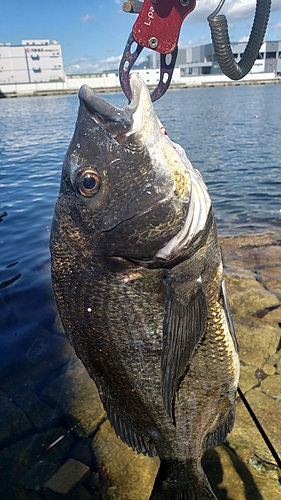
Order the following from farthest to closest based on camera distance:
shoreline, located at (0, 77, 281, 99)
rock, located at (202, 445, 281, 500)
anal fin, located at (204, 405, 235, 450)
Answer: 1. shoreline, located at (0, 77, 281, 99)
2. rock, located at (202, 445, 281, 500)
3. anal fin, located at (204, 405, 235, 450)

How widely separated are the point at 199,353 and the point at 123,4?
221 centimetres

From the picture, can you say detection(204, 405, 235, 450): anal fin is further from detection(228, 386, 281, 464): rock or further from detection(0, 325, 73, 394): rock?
detection(0, 325, 73, 394): rock

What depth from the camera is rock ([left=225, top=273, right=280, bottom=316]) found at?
5.55 metres

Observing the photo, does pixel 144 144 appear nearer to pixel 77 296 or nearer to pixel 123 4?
pixel 77 296

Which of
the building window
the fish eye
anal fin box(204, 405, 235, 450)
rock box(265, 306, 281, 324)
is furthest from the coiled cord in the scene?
the building window

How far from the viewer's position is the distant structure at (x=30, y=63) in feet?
398

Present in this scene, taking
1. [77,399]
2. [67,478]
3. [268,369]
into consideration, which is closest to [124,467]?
[67,478]

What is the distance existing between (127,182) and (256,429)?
2809mm

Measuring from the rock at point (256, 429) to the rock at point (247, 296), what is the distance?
1.63 metres

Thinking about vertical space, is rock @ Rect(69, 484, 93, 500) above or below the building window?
below

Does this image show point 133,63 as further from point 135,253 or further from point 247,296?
point 247,296

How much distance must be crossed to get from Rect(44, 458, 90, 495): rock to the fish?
1.76 meters

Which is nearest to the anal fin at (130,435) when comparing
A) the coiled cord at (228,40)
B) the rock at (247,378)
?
the rock at (247,378)

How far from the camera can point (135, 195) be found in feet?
6.91
